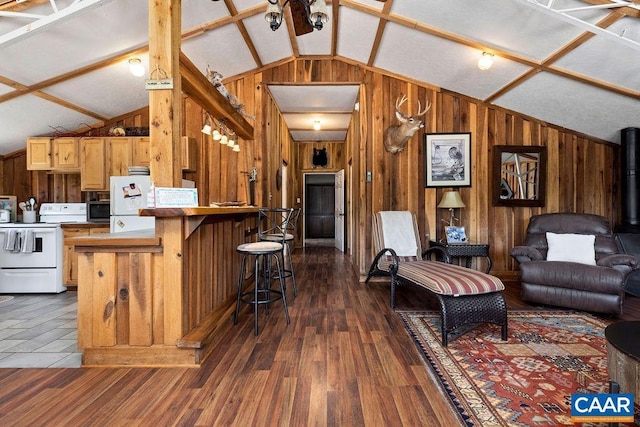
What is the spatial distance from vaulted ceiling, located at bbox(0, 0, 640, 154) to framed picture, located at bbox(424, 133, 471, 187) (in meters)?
0.66

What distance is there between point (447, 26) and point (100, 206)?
15.8ft

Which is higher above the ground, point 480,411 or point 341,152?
point 341,152

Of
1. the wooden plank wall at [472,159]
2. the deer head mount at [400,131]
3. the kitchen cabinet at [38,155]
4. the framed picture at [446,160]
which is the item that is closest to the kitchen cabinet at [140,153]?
the kitchen cabinet at [38,155]

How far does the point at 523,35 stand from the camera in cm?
301

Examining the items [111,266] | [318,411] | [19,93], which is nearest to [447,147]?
[318,411]

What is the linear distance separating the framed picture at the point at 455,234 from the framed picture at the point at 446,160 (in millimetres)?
666

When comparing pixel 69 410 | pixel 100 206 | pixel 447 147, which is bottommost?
pixel 69 410

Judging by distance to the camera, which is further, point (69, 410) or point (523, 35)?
point (523, 35)

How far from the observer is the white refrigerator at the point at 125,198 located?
13.2ft

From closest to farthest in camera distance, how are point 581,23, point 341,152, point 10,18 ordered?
point 581,23
point 10,18
point 341,152

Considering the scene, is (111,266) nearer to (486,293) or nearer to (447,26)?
(486,293)

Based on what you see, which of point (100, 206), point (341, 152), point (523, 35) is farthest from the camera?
point (341, 152)

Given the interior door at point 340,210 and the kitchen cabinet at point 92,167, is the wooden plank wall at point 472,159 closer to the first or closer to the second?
the kitchen cabinet at point 92,167

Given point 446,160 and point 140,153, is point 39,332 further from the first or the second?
point 446,160
